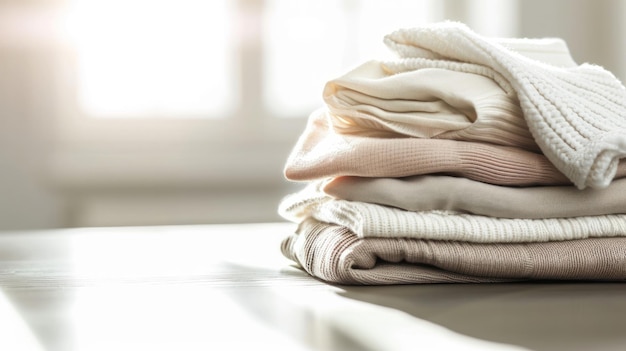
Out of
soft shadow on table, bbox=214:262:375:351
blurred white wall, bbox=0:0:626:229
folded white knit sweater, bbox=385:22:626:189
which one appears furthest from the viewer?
blurred white wall, bbox=0:0:626:229

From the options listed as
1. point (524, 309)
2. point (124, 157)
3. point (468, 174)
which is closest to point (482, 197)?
point (468, 174)

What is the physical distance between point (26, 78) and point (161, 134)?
329 mm

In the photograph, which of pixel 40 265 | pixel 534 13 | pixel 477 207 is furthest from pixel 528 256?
pixel 534 13

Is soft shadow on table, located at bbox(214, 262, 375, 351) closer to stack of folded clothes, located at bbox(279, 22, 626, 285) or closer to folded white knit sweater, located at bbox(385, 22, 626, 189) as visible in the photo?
stack of folded clothes, located at bbox(279, 22, 626, 285)

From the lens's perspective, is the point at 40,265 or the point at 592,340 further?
the point at 40,265

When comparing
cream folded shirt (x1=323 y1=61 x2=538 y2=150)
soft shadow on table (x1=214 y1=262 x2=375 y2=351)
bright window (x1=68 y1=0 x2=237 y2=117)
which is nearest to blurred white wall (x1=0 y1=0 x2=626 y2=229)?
bright window (x1=68 y1=0 x2=237 y2=117)

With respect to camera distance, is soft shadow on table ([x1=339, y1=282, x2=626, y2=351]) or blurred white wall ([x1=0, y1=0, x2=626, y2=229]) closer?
soft shadow on table ([x1=339, y1=282, x2=626, y2=351])

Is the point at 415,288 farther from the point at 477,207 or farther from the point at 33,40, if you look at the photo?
the point at 33,40

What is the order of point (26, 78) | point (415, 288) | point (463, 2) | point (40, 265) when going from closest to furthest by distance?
point (415, 288) < point (40, 265) < point (26, 78) < point (463, 2)

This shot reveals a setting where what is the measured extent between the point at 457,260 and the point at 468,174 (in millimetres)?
78

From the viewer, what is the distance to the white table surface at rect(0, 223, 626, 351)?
551mm

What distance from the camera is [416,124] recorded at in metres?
0.79

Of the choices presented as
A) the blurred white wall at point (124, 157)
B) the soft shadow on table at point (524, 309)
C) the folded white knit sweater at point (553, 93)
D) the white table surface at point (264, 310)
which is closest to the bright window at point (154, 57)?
the blurred white wall at point (124, 157)

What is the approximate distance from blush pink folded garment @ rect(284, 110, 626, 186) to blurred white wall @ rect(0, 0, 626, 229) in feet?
4.27
